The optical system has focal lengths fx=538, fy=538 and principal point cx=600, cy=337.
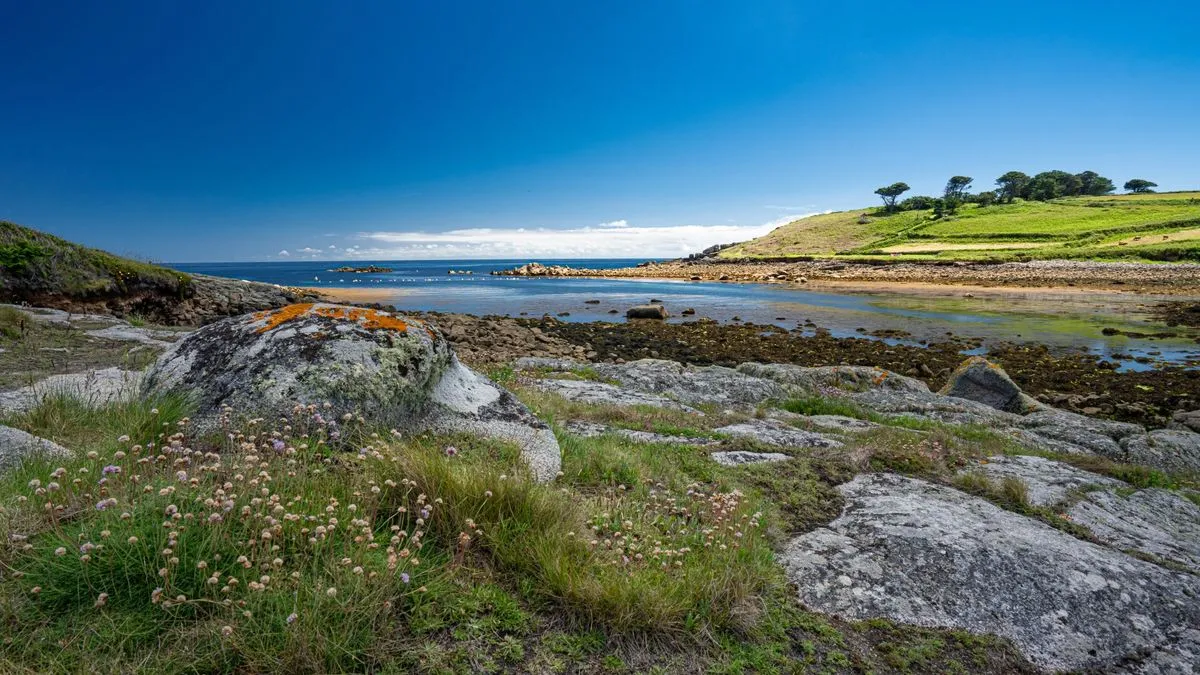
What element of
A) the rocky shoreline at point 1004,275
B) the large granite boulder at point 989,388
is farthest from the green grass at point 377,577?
the rocky shoreline at point 1004,275

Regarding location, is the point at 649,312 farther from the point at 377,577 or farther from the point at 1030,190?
the point at 1030,190

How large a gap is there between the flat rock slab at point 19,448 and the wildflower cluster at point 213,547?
20.3 inches

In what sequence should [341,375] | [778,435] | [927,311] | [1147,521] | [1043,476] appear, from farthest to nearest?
1. [927,311]
2. [778,435]
3. [1043,476]
4. [1147,521]
5. [341,375]

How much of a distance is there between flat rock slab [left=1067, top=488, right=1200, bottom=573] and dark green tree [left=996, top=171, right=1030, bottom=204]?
169 meters

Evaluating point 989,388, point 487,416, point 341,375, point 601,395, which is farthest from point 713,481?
point 989,388

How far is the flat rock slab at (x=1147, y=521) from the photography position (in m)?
5.00

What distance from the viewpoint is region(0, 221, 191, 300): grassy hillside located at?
14516mm

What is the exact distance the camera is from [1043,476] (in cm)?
706

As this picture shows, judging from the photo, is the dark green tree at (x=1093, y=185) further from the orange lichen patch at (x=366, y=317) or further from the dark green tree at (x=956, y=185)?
the orange lichen patch at (x=366, y=317)

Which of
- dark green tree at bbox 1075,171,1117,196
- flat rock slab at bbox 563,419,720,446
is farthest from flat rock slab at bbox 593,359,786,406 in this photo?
dark green tree at bbox 1075,171,1117,196

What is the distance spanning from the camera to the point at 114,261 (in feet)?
56.2

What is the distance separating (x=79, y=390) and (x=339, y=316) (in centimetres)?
267

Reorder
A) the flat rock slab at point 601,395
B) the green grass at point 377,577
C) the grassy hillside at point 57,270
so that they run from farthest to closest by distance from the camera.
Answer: the grassy hillside at point 57,270 → the flat rock slab at point 601,395 → the green grass at point 377,577

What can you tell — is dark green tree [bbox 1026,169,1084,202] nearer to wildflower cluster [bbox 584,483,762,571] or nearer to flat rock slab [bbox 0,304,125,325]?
wildflower cluster [bbox 584,483,762,571]
